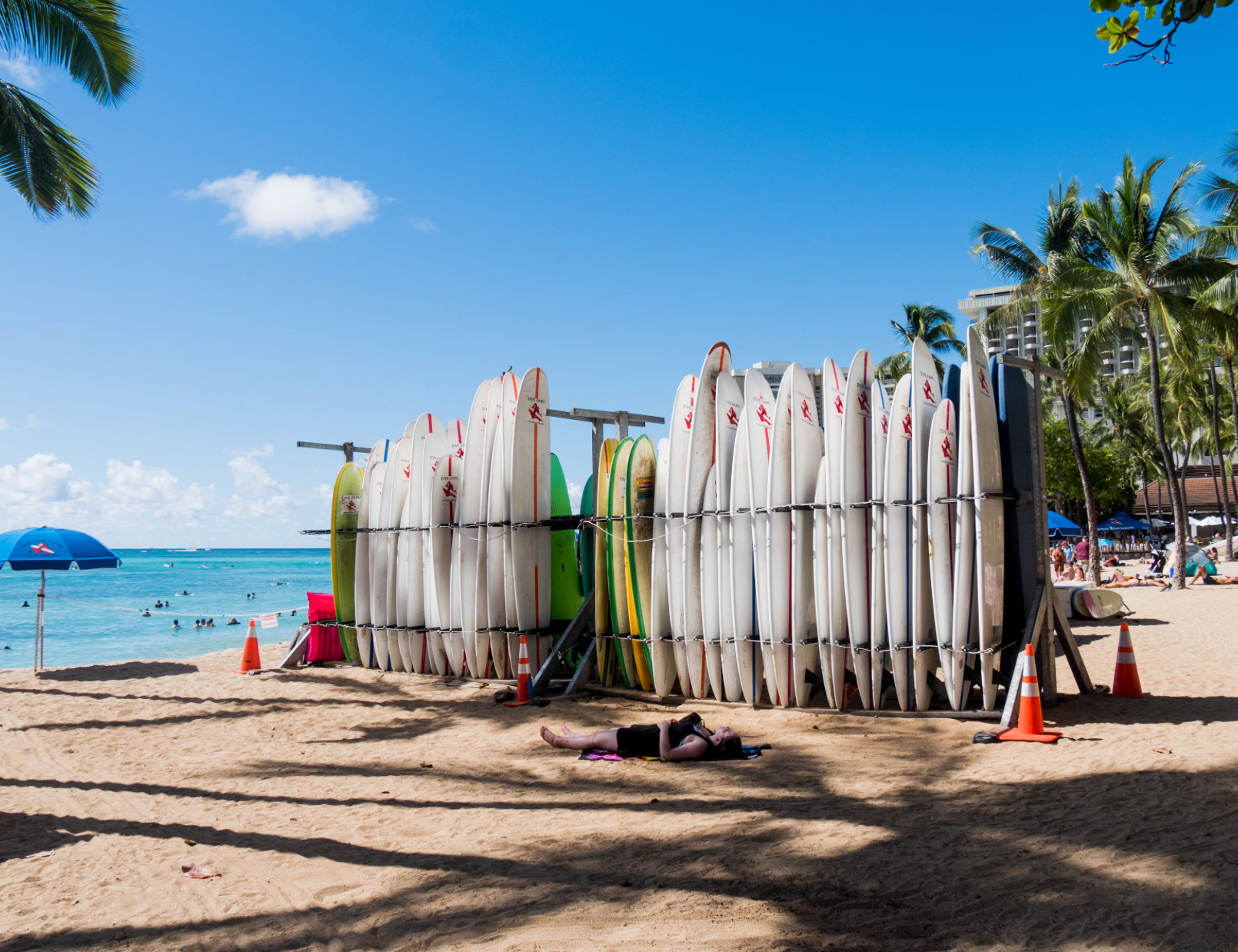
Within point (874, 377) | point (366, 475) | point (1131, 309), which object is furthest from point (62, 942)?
point (1131, 309)

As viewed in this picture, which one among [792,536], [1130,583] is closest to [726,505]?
[792,536]

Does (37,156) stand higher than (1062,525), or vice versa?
(37,156)

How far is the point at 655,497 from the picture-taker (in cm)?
827

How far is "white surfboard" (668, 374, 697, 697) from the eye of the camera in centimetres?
795

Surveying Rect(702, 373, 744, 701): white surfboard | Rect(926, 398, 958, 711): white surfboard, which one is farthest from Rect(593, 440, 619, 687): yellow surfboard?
Rect(926, 398, 958, 711): white surfboard

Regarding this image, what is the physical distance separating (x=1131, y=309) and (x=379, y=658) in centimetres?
1669

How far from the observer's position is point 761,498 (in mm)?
7441

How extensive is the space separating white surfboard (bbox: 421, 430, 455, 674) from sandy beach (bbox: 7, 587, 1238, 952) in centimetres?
222

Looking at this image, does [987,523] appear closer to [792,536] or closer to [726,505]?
[792,536]

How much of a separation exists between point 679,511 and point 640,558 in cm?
65

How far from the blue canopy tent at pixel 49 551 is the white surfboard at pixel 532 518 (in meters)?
5.70

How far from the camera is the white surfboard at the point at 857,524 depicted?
270 inches

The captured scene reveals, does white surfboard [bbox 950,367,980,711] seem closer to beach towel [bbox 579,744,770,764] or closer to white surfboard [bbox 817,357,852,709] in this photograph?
white surfboard [bbox 817,357,852,709]

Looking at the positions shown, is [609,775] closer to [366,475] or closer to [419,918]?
[419,918]
